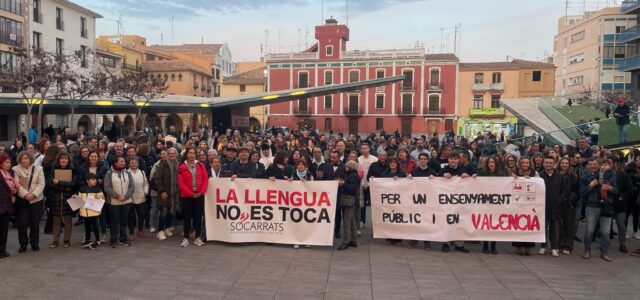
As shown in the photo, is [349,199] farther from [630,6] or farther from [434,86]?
[434,86]

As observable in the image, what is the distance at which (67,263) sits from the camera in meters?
6.70

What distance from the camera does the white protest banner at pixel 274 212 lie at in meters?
7.72

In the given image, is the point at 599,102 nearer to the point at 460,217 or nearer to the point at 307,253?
the point at 460,217

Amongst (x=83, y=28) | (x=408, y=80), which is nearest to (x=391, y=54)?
(x=408, y=80)

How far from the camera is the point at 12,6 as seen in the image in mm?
36969

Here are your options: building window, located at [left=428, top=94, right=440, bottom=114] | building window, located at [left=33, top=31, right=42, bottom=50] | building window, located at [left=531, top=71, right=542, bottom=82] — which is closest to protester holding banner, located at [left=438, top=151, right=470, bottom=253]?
building window, located at [left=33, top=31, right=42, bottom=50]

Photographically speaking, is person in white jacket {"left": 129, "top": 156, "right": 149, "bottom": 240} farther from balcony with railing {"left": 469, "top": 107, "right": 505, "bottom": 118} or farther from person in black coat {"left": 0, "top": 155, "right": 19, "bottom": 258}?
balcony with railing {"left": 469, "top": 107, "right": 505, "bottom": 118}

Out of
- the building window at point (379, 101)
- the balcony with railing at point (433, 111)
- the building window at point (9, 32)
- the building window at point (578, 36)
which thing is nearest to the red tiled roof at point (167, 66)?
the building window at point (9, 32)

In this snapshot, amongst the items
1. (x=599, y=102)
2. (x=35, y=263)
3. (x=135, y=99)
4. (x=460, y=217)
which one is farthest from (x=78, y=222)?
(x=599, y=102)

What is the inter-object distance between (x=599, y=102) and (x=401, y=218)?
76.2 ft

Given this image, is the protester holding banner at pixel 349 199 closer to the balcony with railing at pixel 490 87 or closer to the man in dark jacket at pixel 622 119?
the man in dark jacket at pixel 622 119

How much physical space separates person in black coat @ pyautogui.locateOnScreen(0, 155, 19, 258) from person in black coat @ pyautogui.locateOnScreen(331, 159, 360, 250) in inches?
191

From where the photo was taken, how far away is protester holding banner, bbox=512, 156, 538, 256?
7512 millimetres

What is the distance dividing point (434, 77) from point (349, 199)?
1918 inches
